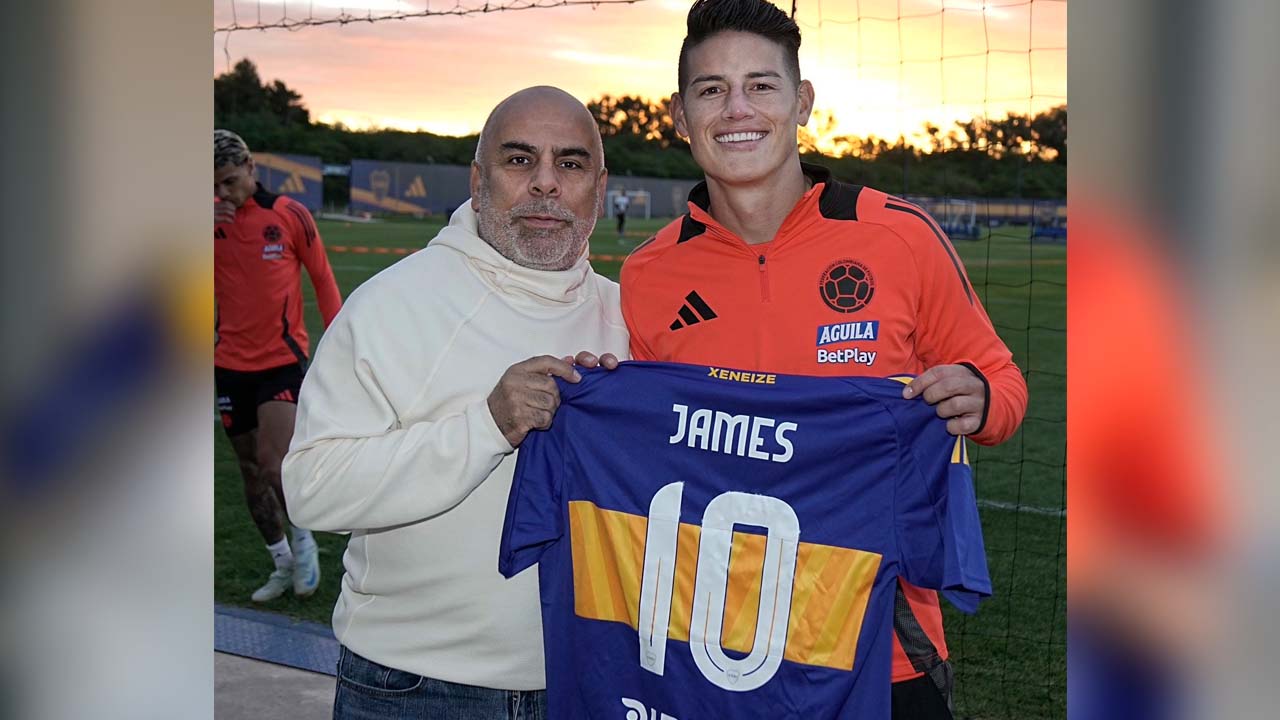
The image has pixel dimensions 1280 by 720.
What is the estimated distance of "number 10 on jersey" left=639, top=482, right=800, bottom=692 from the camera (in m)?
2.21

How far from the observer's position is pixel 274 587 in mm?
5980

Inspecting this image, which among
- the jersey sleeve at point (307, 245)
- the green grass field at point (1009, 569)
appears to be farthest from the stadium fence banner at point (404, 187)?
the jersey sleeve at point (307, 245)

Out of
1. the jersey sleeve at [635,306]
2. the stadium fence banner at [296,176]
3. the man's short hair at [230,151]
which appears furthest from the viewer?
the stadium fence banner at [296,176]

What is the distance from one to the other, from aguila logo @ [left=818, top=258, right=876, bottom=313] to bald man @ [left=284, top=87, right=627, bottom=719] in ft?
1.42

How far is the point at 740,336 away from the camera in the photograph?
7.86 ft

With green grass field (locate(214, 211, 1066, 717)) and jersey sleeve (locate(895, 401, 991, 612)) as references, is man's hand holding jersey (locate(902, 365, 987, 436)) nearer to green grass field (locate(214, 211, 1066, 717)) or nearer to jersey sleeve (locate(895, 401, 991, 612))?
jersey sleeve (locate(895, 401, 991, 612))

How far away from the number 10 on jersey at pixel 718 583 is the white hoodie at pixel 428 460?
0.74 feet

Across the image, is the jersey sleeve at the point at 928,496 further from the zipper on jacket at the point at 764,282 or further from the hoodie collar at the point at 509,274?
the hoodie collar at the point at 509,274

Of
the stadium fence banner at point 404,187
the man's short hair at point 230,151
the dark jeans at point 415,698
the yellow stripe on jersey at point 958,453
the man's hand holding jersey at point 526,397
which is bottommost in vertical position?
the dark jeans at point 415,698

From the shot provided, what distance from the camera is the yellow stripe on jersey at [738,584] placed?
216cm

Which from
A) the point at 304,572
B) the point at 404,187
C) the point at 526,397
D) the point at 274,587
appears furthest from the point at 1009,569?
the point at 404,187
